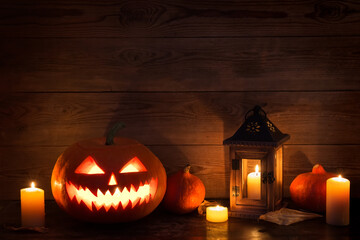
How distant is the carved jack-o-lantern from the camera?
1.31 meters

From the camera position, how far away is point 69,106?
162cm

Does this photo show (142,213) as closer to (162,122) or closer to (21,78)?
(162,122)

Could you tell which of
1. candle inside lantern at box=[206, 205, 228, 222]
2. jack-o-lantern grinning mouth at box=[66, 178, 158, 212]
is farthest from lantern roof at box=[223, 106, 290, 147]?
jack-o-lantern grinning mouth at box=[66, 178, 158, 212]

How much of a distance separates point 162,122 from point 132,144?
241 millimetres

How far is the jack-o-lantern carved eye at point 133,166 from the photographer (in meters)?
1.34

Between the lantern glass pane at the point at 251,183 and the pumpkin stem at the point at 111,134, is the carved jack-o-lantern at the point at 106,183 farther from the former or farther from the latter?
the lantern glass pane at the point at 251,183

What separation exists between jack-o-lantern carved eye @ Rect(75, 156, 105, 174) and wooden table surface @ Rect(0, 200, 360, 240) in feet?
0.57

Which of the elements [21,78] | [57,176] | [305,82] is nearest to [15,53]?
[21,78]

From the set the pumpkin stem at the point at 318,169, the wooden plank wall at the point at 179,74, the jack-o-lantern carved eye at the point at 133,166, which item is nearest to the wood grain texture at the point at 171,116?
the wooden plank wall at the point at 179,74

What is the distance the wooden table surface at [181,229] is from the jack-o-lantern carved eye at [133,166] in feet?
0.56

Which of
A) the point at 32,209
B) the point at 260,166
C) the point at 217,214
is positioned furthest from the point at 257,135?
the point at 32,209

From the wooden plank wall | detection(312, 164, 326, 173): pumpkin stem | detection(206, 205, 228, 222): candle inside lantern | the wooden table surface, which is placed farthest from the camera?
the wooden plank wall

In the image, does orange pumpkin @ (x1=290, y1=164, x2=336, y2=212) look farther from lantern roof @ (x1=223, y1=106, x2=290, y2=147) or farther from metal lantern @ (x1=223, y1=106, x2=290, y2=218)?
lantern roof @ (x1=223, y1=106, x2=290, y2=147)

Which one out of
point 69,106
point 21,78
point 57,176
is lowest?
point 57,176
